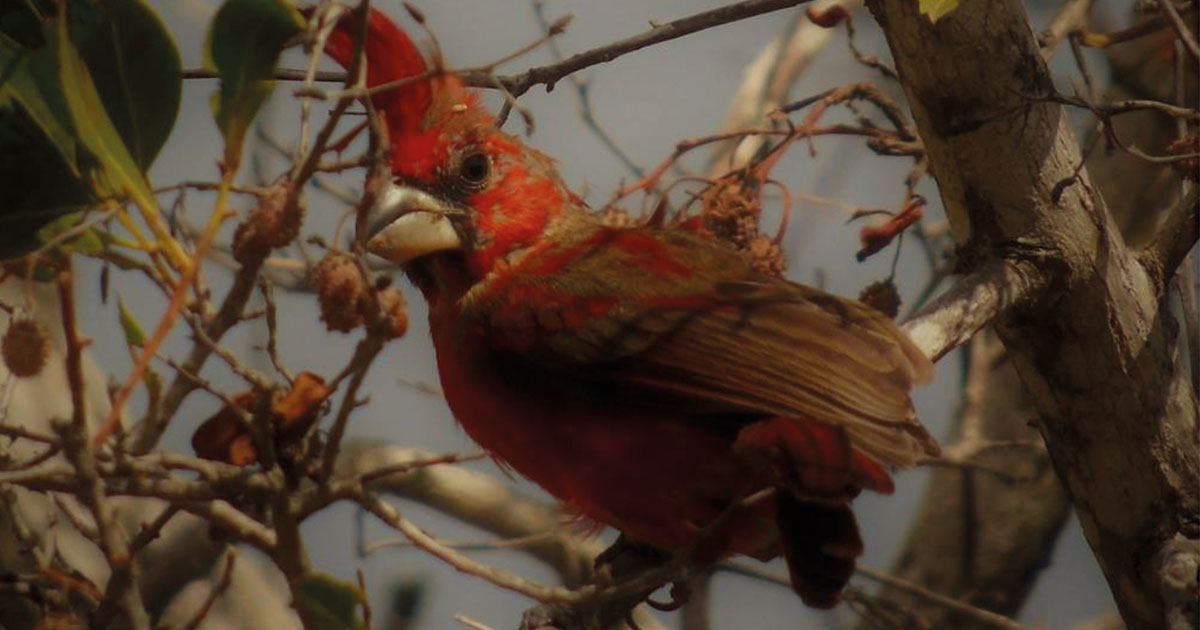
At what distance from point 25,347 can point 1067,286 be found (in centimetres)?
165

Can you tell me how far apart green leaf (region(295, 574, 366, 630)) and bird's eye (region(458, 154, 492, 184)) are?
1.12 m

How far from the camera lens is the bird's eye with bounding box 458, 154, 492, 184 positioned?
3049mm

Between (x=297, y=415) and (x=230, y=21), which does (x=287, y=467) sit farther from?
(x=230, y=21)

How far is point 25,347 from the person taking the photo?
7.51 feet

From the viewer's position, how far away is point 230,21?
2.21 meters

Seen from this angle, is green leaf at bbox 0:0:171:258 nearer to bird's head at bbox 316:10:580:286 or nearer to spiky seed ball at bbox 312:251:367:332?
spiky seed ball at bbox 312:251:367:332

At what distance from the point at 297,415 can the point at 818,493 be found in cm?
82

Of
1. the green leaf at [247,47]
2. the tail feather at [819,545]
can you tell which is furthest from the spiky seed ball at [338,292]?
the tail feather at [819,545]

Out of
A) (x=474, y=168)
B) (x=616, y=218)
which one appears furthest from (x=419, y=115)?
(x=616, y=218)

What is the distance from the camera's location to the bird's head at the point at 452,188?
2924 millimetres

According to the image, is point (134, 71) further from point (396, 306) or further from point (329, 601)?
point (329, 601)

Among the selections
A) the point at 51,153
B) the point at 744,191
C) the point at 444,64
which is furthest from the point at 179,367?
the point at 744,191

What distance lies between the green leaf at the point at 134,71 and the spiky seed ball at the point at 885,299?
131cm

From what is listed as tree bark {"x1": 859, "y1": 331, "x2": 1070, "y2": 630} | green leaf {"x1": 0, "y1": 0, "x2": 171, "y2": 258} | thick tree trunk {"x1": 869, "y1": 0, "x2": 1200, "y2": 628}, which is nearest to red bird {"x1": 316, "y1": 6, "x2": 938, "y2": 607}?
thick tree trunk {"x1": 869, "y1": 0, "x2": 1200, "y2": 628}
